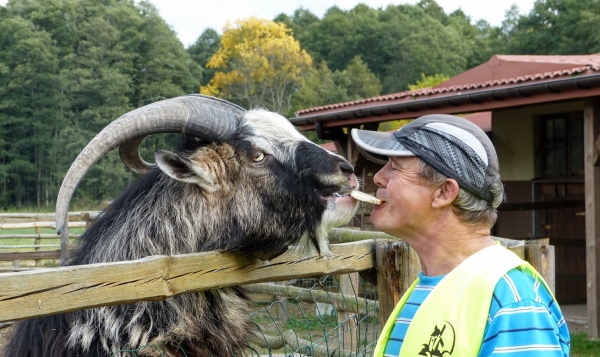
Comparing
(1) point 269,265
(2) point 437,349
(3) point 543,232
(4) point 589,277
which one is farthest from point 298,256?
(3) point 543,232

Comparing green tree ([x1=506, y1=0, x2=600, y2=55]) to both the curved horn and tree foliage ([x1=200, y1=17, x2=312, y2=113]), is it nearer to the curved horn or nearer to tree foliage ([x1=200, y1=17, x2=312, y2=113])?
tree foliage ([x1=200, y1=17, x2=312, y2=113])

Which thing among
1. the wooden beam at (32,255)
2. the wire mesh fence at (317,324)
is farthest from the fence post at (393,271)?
the wooden beam at (32,255)

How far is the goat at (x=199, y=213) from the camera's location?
2920 mm

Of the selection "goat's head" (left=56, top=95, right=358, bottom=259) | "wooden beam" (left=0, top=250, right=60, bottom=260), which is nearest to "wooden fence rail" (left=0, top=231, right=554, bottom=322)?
"goat's head" (left=56, top=95, right=358, bottom=259)

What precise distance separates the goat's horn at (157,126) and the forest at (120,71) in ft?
113

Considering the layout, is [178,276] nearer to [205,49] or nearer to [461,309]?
[461,309]

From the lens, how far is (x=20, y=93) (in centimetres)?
4538

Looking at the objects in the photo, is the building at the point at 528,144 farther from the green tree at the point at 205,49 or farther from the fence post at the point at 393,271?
the green tree at the point at 205,49

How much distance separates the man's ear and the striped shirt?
301 mm

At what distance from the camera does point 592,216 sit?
8992 millimetres

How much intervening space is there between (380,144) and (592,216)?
764 centimetres

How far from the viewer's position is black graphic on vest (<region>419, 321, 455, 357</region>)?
1774 mm

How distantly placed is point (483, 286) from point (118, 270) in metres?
1.13

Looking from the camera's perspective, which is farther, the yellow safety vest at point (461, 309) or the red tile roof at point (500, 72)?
the red tile roof at point (500, 72)
